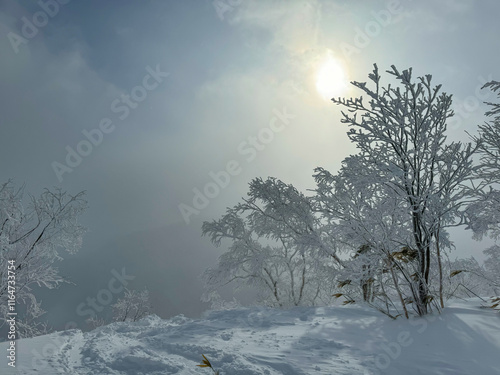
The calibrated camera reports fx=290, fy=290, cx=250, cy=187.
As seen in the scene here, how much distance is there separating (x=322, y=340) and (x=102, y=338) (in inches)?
132

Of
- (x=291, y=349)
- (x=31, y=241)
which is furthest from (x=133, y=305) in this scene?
(x=291, y=349)

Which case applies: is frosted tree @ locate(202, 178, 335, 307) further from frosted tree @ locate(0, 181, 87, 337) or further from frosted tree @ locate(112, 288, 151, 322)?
frosted tree @ locate(112, 288, 151, 322)

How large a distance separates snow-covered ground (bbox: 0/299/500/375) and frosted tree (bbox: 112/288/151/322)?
21.3 metres

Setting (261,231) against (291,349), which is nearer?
(291,349)

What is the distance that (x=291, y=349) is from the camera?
400cm

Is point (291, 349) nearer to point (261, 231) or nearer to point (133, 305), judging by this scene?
point (261, 231)

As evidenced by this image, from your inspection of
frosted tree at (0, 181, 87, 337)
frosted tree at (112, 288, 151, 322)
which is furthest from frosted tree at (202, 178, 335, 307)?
frosted tree at (112, 288, 151, 322)

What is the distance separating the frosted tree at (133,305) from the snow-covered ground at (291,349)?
21299 mm

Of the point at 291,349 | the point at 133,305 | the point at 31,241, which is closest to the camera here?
the point at 291,349

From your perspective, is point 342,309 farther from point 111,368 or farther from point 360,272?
point 111,368

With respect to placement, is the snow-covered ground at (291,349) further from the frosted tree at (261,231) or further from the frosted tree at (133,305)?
the frosted tree at (133,305)

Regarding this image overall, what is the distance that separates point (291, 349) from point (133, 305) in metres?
23.5

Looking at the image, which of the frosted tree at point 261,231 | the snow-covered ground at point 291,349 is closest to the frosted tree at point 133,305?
the frosted tree at point 261,231

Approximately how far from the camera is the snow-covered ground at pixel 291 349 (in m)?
3.18
